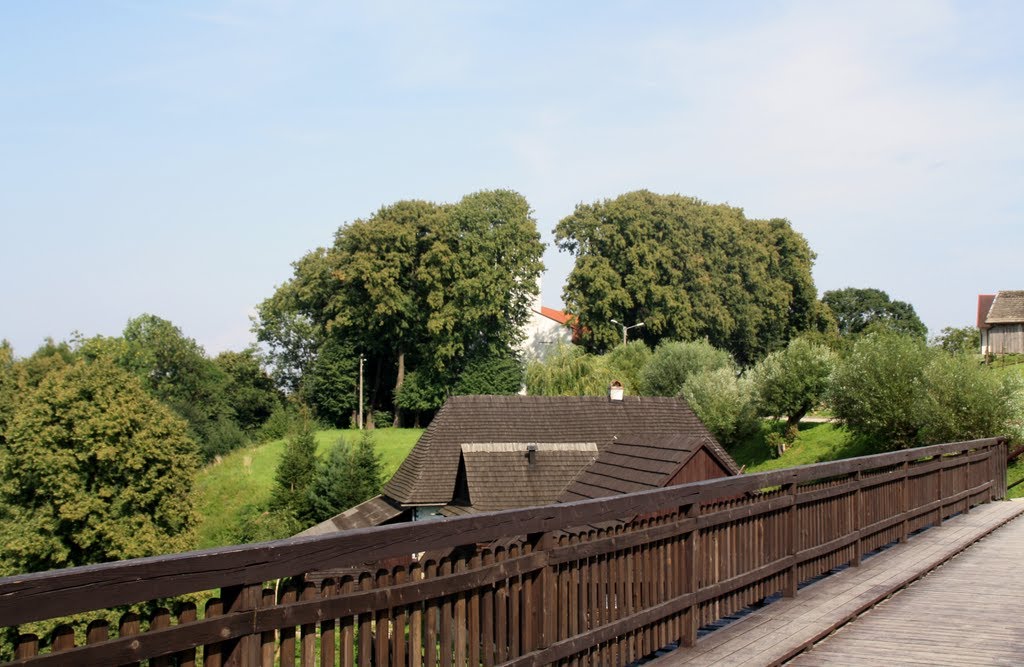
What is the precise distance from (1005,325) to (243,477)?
52.7m

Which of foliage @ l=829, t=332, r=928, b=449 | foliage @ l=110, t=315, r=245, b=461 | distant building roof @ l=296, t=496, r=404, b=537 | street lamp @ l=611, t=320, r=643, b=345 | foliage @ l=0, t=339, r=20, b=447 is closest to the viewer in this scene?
distant building roof @ l=296, t=496, r=404, b=537

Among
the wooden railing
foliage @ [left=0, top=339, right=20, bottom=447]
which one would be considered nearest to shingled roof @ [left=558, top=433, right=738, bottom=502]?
the wooden railing

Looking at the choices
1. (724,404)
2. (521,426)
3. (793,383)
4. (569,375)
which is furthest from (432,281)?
(521,426)

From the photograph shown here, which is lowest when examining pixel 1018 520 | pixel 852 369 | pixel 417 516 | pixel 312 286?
pixel 417 516

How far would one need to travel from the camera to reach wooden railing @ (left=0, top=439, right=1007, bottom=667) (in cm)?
308

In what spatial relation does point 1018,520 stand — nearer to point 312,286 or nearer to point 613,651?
point 613,651

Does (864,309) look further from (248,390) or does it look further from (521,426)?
(521,426)

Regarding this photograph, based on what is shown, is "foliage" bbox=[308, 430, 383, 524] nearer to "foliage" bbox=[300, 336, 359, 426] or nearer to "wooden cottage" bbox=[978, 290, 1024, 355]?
"foliage" bbox=[300, 336, 359, 426]

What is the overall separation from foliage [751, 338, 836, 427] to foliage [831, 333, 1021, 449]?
21.4 feet

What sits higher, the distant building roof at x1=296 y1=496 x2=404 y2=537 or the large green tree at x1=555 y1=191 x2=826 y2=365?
the large green tree at x1=555 y1=191 x2=826 y2=365

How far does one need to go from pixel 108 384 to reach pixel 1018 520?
114ft

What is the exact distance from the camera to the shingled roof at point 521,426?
34688 millimetres

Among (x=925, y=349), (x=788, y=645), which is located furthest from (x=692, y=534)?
(x=925, y=349)

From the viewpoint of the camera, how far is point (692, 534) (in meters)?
6.62
